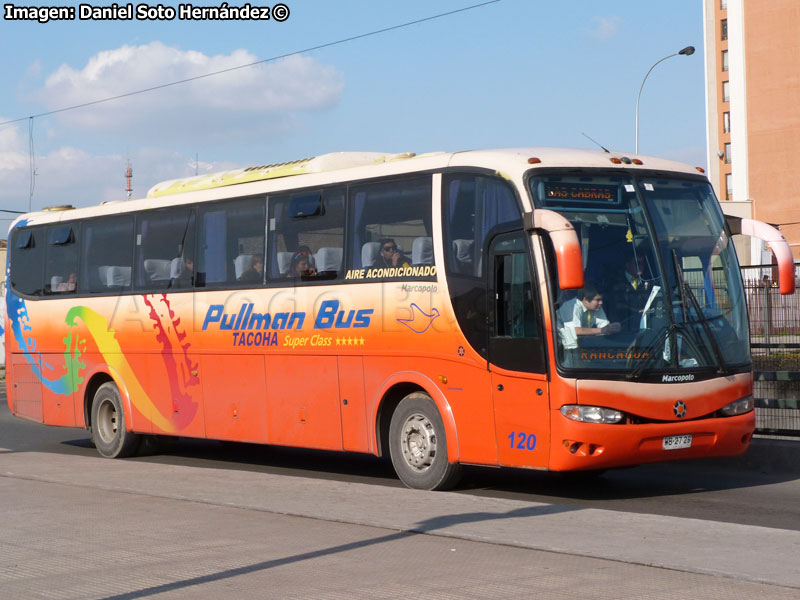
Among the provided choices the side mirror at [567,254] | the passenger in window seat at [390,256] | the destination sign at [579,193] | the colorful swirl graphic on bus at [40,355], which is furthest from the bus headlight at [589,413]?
the colorful swirl graphic on bus at [40,355]

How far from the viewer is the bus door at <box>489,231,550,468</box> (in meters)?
10.7

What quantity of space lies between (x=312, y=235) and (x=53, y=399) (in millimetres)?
6546

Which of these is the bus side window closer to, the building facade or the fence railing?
the fence railing

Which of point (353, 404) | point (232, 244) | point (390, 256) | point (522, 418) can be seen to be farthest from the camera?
point (232, 244)

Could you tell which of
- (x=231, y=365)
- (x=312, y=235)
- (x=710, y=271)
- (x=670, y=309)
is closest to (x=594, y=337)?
(x=670, y=309)

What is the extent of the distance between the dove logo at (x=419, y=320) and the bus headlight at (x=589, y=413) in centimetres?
182

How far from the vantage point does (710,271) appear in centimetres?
1126

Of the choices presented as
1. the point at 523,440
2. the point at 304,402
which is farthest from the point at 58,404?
the point at 523,440

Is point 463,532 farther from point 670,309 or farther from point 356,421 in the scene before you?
point 356,421

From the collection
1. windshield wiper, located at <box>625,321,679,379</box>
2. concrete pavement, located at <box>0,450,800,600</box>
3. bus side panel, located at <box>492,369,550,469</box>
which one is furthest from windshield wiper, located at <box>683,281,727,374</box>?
concrete pavement, located at <box>0,450,800,600</box>

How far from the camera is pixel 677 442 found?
1076cm

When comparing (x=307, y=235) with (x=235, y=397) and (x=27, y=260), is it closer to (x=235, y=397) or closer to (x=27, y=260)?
(x=235, y=397)

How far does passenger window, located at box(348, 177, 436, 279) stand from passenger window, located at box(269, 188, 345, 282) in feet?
0.97

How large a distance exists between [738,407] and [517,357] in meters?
2.22
